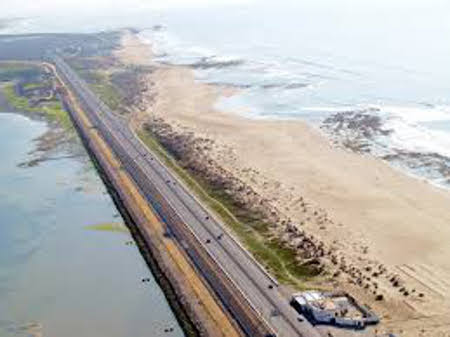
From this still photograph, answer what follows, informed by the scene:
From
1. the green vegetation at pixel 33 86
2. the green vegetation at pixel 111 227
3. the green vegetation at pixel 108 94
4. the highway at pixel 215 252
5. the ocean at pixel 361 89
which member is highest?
the ocean at pixel 361 89

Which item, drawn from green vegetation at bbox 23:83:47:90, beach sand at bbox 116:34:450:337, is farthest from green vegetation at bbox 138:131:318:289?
green vegetation at bbox 23:83:47:90

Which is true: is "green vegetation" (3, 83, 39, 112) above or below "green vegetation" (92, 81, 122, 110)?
below

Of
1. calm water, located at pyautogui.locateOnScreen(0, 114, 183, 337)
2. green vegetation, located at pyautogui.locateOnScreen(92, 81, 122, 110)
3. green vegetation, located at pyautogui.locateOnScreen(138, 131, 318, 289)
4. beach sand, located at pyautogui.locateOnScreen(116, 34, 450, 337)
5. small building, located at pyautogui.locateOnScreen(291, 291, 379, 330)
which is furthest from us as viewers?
green vegetation, located at pyautogui.locateOnScreen(92, 81, 122, 110)

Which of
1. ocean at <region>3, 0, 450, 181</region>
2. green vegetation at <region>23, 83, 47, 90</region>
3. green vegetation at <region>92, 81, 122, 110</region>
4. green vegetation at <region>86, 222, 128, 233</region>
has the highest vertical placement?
ocean at <region>3, 0, 450, 181</region>

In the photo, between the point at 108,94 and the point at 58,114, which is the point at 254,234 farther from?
the point at 108,94

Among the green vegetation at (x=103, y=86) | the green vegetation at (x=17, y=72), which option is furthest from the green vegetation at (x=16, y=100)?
the green vegetation at (x=103, y=86)

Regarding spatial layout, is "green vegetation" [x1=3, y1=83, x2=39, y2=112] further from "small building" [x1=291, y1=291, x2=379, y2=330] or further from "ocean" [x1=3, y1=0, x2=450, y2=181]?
"small building" [x1=291, y1=291, x2=379, y2=330]

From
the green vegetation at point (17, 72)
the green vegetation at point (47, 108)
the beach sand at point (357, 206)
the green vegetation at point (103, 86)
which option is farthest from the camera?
the green vegetation at point (17, 72)

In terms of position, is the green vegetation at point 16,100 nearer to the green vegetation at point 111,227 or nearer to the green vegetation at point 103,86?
the green vegetation at point 103,86
